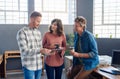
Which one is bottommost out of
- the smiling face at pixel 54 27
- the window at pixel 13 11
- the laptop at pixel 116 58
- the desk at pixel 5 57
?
the desk at pixel 5 57

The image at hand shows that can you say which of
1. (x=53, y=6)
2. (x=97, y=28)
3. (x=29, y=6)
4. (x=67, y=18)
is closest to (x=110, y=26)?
(x=97, y=28)

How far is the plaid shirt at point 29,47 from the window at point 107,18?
397 centimetres

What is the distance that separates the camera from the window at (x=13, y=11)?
6.24m

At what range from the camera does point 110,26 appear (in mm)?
6613

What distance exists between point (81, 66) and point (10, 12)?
3992 millimetres

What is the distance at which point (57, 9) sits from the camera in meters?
6.84

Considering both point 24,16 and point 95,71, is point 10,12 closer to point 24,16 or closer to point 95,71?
point 24,16

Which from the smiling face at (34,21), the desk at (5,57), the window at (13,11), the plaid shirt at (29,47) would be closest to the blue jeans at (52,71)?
the plaid shirt at (29,47)

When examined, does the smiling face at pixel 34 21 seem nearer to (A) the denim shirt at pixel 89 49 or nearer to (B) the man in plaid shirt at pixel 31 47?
(B) the man in plaid shirt at pixel 31 47

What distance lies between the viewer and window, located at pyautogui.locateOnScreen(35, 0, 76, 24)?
6.68 m

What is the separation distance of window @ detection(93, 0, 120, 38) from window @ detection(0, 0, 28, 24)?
7.42ft

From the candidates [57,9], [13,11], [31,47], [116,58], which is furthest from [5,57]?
[116,58]

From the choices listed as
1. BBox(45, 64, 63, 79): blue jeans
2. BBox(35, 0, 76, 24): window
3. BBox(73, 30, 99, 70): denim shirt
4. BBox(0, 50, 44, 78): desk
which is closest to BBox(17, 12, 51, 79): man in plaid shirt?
BBox(45, 64, 63, 79): blue jeans

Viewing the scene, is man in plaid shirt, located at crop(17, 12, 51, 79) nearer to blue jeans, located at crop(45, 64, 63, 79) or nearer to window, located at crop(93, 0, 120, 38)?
→ blue jeans, located at crop(45, 64, 63, 79)
